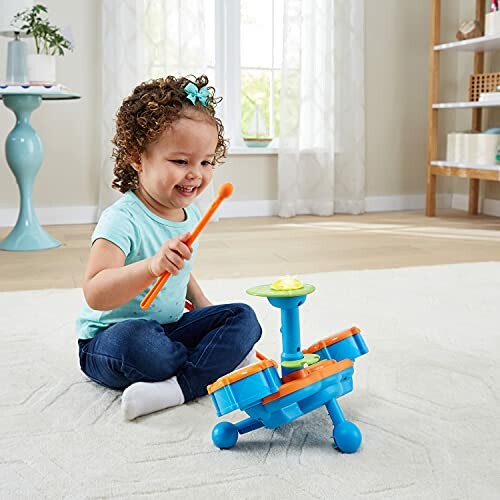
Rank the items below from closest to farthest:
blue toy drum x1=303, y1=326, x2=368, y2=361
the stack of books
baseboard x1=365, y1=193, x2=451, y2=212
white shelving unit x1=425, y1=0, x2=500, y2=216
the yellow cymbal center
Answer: the yellow cymbal center < blue toy drum x1=303, y1=326, x2=368, y2=361 < the stack of books < white shelving unit x1=425, y1=0, x2=500, y2=216 < baseboard x1=365, y1=193, x2=451, y2=212

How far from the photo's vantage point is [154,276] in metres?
0.94

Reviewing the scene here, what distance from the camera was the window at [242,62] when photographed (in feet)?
11.4

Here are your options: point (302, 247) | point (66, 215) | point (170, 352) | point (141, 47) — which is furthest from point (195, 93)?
point (66, 215)

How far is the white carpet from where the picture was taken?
2.73ft

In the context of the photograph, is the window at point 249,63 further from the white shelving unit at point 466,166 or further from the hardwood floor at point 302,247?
the white shelving unit at point 466,166

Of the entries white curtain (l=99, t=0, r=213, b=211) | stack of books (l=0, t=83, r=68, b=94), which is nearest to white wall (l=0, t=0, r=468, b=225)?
white curtain (l=99, t=0, r=213, b=211)

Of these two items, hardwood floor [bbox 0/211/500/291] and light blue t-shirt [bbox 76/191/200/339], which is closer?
light blue t-shirt [bbox 76/191/200/339]

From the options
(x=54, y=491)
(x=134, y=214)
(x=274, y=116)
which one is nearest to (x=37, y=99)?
(x=274, y=116)

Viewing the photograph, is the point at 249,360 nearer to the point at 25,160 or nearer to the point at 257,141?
the point at 25,160

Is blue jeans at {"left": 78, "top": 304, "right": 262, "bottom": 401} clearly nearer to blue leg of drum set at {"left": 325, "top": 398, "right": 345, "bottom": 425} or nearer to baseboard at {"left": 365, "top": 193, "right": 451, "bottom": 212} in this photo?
blue leg of drum set at {"left": 325, "top": 398, "right": 345, "bottom": 425}

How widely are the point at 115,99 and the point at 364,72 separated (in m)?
1.32

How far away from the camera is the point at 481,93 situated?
3293 mm

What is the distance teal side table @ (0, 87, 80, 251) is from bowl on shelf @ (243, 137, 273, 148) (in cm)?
117

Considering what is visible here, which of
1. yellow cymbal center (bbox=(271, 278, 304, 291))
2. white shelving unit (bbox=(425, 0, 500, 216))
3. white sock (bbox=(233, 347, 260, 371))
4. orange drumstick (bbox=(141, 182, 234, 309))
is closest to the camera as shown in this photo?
orange drumstick (bbox=(141, 182, 234, 309))
